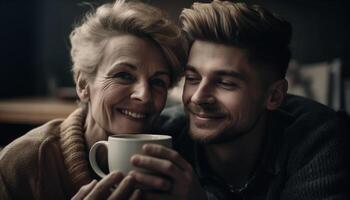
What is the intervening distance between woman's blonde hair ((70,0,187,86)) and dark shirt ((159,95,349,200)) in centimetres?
18

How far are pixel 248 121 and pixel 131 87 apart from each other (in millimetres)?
247

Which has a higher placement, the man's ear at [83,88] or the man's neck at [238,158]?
the man's ear at [83,88]

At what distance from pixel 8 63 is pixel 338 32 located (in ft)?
4.47

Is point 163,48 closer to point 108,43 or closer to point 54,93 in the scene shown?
point 108,43

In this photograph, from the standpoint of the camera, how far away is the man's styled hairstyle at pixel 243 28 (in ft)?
2.88

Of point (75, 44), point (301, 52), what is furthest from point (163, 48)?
point (301, 52)

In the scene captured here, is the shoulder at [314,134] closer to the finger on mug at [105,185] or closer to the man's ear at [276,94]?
the man's ear at [276,94]

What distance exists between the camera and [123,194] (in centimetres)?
65

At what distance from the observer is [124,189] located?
0.64 metres

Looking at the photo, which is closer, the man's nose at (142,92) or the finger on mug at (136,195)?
the finger on mug at (136,195)

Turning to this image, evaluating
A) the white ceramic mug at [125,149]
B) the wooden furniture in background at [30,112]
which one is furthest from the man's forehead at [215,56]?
the wooden furniture in background at [30,112]

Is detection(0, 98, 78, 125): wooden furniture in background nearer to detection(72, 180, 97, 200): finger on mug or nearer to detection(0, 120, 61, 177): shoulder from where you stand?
detection(0, 120, 61, 177): shoulder

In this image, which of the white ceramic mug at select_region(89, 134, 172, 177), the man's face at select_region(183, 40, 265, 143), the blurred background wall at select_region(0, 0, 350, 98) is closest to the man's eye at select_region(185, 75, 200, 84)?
the man's face at select_region(183, 40, 265, 143)

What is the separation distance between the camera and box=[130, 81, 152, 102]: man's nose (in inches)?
31.2
